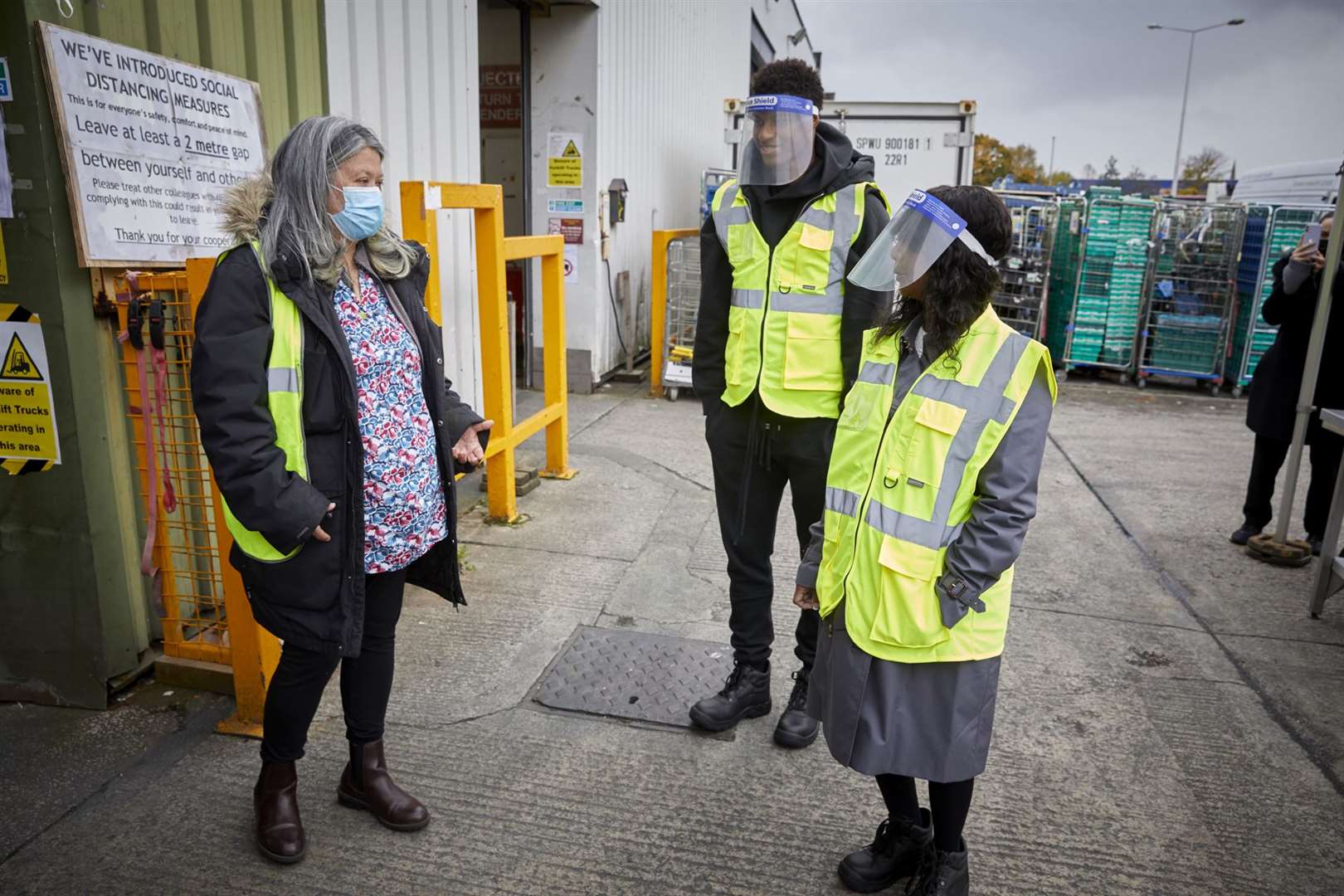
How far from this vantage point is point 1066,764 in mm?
3113

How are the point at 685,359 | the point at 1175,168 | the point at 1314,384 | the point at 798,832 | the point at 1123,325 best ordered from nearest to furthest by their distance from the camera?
1. the point at 798,832
2. the point at 1314,384
3. the point at 685,359
4. the point at 1123,325
5. the point at 1175,168

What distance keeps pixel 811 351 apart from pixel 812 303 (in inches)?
5.9

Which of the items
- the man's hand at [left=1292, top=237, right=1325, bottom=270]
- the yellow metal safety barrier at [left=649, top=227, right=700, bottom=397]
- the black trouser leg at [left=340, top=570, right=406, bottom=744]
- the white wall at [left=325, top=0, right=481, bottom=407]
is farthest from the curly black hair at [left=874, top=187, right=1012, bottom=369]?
the yellow metal safety barrier at [left=649, top=227, right=700, bottom=397]

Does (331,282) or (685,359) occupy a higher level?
(331,282)

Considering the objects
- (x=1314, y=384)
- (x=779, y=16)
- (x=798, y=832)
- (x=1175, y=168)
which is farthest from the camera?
(x=1175, y=168)

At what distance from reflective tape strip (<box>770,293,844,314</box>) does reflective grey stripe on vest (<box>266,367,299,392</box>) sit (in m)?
1.48

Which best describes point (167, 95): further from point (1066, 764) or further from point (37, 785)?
point (1066, 764)

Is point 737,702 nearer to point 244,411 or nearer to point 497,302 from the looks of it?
point 244,411

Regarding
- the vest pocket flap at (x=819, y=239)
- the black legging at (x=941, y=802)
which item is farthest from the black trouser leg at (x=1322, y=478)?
the black legging at (x=941, y=802)

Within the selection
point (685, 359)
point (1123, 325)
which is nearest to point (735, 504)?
point (685, 359)

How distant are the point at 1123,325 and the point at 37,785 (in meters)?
10.5

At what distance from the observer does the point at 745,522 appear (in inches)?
126

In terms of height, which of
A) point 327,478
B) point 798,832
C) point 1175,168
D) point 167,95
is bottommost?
point 798,832

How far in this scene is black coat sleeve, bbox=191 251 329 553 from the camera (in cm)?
215
